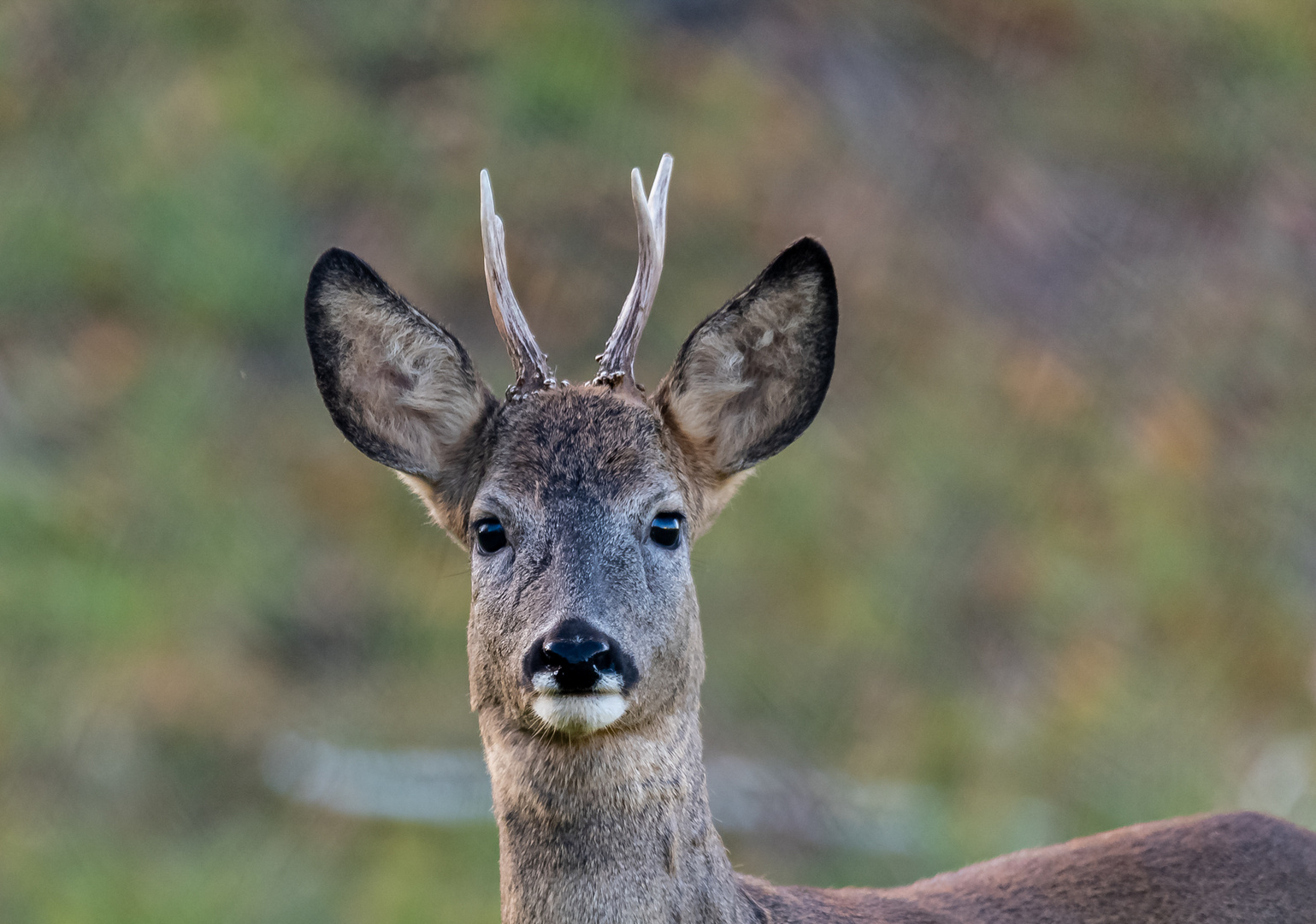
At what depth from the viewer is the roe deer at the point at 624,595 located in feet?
10.7

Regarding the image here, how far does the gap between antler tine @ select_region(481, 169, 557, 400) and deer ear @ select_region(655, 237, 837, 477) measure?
0.28 meters

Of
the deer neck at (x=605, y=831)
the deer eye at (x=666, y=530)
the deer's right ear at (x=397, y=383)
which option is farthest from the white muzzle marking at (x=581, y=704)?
the deer's right ear at (x=397, y=383)

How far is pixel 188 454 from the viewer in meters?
8.34

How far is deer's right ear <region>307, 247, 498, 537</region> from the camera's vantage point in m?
3.74

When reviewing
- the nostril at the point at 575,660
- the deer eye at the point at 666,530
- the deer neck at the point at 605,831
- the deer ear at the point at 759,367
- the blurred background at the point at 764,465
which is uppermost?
the blurred background at the point at 764,465

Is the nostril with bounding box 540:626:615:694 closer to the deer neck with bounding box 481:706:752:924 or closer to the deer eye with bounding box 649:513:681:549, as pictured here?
the deer neck with bounding box 481:706:752:924

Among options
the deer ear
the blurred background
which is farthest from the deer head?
the blurred background

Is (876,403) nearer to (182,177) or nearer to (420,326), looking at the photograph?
(182,177)

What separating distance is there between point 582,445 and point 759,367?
0.53m

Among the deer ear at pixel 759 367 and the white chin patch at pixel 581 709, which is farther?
the deer ear at pixel 759 367

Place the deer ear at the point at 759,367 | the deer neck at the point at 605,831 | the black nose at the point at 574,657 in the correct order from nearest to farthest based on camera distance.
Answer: the black nose at the point at 574,657 → the deer neck at the point at 605,831 → the deer ear at the point at 759,367

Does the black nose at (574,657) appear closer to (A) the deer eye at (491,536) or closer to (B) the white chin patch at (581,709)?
(B) the white chin patch at (581,709)

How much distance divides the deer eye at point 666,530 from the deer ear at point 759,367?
0.90 ft

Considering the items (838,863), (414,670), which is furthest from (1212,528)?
(414,670)
